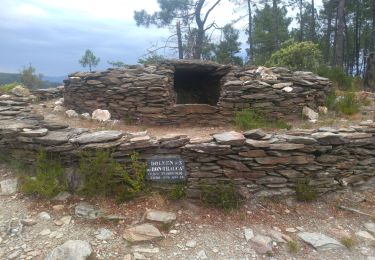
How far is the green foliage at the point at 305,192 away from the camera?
15.4 ft

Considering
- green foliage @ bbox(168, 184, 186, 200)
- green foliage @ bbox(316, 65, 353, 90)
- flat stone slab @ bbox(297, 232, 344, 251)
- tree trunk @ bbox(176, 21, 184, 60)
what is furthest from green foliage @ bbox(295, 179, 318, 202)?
tree trunk @ bbox(176, 21, 184, 60)

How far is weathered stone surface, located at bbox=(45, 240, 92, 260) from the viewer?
3.47 m

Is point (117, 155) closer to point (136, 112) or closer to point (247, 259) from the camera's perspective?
point (247, 259)

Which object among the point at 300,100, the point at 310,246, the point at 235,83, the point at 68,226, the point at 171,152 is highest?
the point at 235,83

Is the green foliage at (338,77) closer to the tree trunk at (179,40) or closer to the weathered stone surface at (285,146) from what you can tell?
the weathered stone surface at (285,146)

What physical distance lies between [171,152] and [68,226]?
174 centimetres

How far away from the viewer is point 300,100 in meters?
7.01

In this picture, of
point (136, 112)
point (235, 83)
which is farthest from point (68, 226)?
point (235, 83)

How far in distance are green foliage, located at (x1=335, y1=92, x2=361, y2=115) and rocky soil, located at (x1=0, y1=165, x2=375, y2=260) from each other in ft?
9.44

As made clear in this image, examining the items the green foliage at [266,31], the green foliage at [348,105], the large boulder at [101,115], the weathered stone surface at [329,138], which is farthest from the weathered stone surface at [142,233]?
the green foliage at [266,31]

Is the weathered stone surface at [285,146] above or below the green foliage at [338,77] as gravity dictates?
below

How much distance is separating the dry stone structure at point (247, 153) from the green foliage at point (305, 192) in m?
0.08

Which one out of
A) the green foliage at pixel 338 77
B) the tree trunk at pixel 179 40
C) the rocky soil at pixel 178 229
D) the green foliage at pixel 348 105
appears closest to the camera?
→ the rocky soil at pixel 178 229

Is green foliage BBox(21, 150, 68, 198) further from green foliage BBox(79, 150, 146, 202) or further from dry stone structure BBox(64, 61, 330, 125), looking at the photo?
dry stone structure BBox(64, 61, 330, 125)
